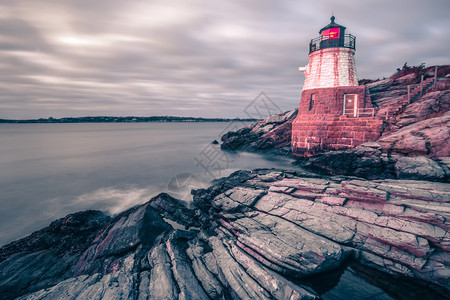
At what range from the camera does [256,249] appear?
→ 5781 millimetres

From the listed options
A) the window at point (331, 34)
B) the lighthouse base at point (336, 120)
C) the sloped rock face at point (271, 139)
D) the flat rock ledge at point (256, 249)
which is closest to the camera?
the flat rock ledge at point (256, 249)

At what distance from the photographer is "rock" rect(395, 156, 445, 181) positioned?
354 inches

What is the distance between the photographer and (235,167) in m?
21.4

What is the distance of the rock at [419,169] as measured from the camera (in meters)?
9.00

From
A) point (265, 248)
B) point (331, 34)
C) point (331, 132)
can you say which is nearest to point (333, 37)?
point (331, 34)

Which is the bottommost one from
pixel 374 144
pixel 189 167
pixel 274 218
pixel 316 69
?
pixel 189 167

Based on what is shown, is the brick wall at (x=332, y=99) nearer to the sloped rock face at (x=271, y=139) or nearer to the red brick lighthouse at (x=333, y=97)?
the red brick lighthouse at (x=333, y=97)

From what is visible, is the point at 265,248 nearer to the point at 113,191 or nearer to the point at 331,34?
the point at 113,191

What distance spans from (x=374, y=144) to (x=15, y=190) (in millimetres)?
25984

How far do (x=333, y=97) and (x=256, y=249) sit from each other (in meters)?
16.1

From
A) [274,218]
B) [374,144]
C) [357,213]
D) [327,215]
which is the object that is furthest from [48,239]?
[374,144]

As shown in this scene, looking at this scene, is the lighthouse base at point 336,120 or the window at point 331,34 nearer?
the lighthouse base at point 336,120

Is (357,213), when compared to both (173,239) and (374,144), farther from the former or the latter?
(374,144)

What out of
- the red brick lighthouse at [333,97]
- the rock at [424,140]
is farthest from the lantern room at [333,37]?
the rock at [424,140]
